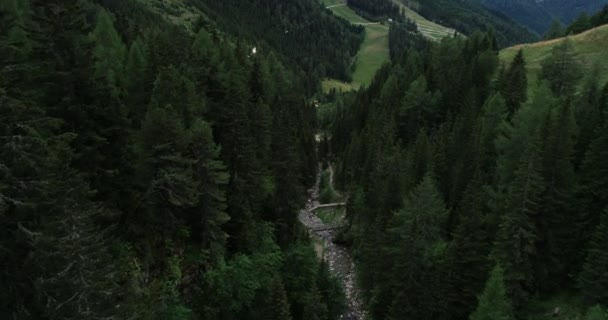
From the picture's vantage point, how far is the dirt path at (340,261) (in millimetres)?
54125

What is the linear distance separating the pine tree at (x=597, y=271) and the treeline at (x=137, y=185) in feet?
69.8

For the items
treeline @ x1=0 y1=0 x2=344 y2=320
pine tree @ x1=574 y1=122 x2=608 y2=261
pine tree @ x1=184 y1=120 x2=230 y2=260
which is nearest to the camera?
treeline @ x1=0 y1=0 x2=344 y2=320

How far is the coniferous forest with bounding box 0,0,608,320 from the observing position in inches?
802

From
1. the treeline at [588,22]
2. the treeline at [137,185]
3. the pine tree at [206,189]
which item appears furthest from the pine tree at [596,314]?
the treeline at [588,22]

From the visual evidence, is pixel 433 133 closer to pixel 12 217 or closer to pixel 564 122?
pixel 564 122

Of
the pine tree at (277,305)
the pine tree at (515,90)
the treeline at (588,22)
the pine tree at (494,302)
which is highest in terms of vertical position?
the treeline at (588,22)

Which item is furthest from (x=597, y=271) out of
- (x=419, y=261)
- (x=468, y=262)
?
(x=419, y=261)

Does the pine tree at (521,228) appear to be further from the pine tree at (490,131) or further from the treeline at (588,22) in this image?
the treeline at (588,22)

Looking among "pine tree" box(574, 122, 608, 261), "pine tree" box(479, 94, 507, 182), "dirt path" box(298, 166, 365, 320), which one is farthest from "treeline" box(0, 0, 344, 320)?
"pine tree" box(574, 122, 608, 261)

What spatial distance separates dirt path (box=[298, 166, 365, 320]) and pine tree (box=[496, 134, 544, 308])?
18.7 m

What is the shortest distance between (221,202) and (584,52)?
3126 inches

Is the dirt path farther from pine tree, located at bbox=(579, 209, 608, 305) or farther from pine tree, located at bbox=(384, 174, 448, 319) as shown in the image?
pine tree, located at bbox=(579, 209, 608, 305)

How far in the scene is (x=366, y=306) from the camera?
172 ft

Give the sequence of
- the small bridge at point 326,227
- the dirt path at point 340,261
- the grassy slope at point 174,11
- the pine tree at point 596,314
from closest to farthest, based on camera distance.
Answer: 1. the pine tree at point 596,314
2. the dirt path at point 340,261
3. the small bridge at point 326,227
4. the grassy slope at point 174,11
